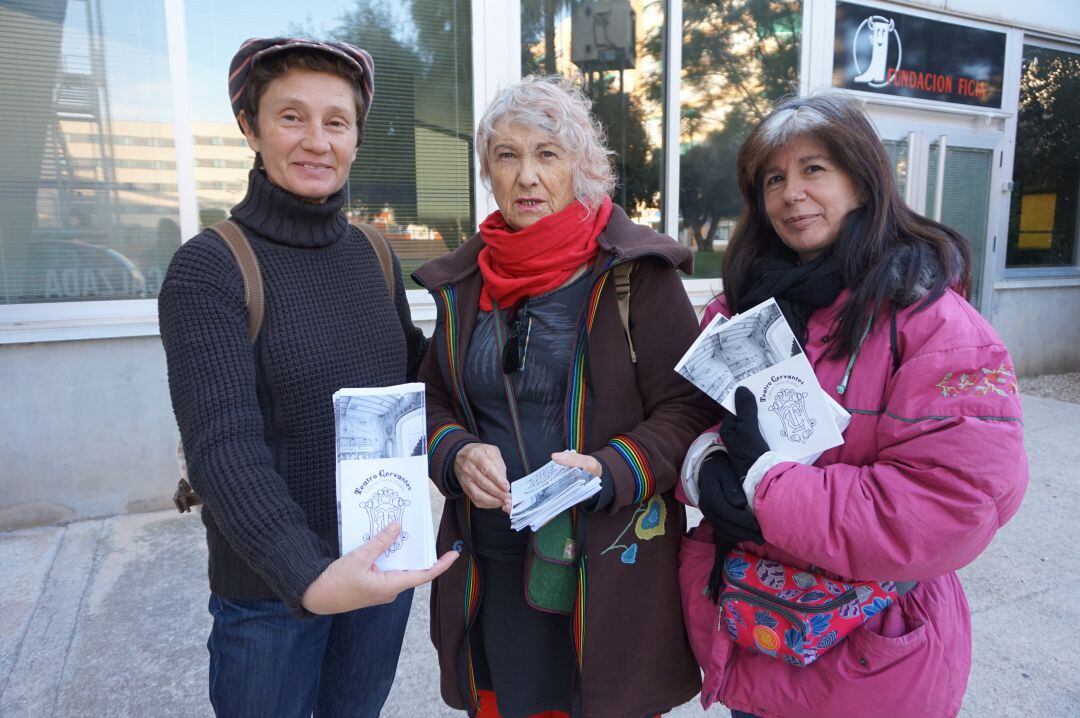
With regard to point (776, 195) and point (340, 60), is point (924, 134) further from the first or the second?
point (340, 60)

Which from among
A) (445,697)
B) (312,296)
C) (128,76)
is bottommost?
(445,697)

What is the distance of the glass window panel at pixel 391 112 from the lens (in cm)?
418

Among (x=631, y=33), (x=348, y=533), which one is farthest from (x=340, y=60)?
(x=631, y=33)

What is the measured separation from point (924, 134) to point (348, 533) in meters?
7.06

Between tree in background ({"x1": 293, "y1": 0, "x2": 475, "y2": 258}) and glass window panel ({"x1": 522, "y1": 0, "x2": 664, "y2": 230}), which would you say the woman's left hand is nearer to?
tree in background ({"x1": 293, "y1": 0, "x2": 475, "y2": 258})

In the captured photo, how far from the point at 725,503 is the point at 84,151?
4199 mm

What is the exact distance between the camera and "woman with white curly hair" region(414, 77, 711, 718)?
1622 mm

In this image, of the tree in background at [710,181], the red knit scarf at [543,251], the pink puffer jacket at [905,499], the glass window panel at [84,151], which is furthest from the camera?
the tree in background at [710,181]

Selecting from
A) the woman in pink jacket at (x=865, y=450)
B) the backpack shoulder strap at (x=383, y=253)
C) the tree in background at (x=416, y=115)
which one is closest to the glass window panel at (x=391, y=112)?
the tree in background at (x=416, y=115)

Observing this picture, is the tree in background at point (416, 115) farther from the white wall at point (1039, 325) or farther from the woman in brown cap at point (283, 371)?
the white wall at point (1039, 325)

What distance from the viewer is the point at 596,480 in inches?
58.1

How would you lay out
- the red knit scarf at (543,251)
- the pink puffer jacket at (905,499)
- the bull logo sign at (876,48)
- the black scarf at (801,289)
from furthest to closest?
the bull logo sign at (876,48), the red knit scarf at (543,251), the black scarf at (801,289), the pink puffer jacket at (905,499)

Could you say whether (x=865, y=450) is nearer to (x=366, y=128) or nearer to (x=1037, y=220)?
(x=366, y=128)

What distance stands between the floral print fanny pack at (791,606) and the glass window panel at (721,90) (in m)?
4.33
